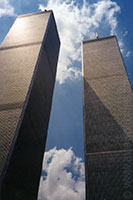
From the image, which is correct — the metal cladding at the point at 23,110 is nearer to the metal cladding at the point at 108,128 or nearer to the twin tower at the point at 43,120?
the twin tower at the point at 43,120

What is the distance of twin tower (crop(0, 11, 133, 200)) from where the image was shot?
8.75 m

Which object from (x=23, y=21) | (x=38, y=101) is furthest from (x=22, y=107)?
(x=23, y=21)

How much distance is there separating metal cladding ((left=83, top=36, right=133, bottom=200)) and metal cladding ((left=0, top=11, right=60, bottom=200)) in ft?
9.81

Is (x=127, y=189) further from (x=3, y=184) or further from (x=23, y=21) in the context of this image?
(x=23, y=21)

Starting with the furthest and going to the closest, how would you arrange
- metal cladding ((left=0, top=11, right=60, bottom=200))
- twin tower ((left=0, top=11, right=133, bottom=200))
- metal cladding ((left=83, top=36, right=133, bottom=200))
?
1. metal cladding ((left=83, top=36, right=133, bottom=200))
2. twin tower ((left=0, top=11, right=133, bottom=200))
3. metal cladding ((left=0, top=11, right=60, bottom=200))

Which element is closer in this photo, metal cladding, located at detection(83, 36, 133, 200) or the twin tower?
the twin tower

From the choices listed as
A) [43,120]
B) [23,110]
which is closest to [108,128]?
[43,120]

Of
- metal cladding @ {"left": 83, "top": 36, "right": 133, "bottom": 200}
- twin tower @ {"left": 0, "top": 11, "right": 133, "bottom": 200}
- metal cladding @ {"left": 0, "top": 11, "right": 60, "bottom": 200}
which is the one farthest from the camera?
metal cladding @ {"left": 83, "top": 36, "right": 133, "bottom": 200}

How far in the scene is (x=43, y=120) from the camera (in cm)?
1333

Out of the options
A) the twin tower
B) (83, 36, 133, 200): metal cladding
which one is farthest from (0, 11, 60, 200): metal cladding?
(83, 36, 133, 200): metal cladding

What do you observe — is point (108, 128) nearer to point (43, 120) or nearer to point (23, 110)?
point (43, 120)

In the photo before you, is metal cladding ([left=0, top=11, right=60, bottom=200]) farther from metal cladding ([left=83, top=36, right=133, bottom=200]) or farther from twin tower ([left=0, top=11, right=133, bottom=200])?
metal cladding ([left=83, top=36, right=133, bottom=200])

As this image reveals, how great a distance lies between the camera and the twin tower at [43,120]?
8.75 metres

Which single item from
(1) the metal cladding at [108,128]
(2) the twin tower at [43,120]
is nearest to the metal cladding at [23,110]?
(2) the twin tower at [43,120]
